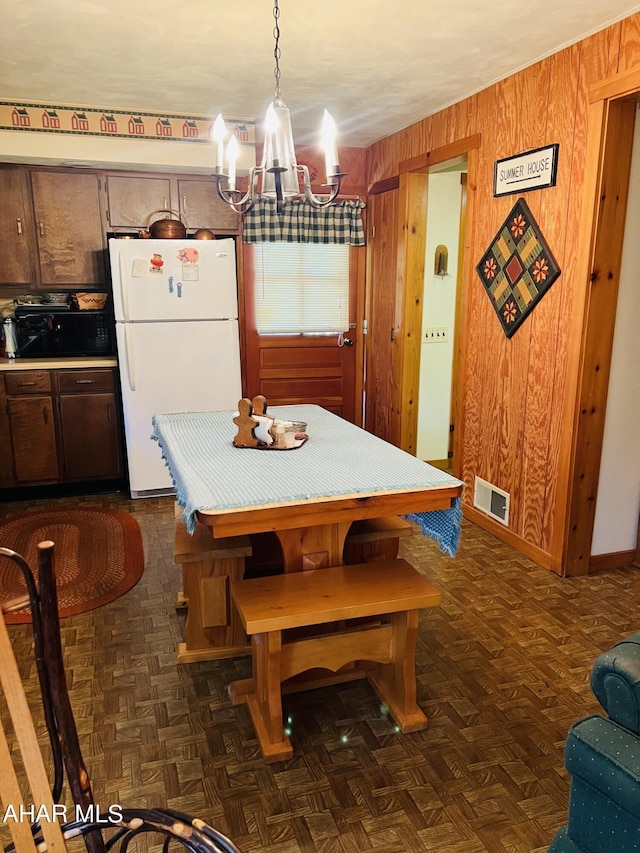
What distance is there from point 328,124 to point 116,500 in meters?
3.02

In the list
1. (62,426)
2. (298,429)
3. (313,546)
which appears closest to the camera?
(313,546)

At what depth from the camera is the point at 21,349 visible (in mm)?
4270

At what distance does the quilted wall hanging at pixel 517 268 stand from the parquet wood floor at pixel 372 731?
4.57 ft

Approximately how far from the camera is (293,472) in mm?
2119

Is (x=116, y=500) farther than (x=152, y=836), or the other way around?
(x=116, y=500)

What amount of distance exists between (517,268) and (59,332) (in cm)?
295

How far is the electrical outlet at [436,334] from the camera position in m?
4.83

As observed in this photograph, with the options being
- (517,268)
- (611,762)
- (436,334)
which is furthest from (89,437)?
(611,762)

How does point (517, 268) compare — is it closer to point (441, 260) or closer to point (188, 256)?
point (441, 260)

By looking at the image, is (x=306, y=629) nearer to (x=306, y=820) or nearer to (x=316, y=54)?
(x=306, y=820)

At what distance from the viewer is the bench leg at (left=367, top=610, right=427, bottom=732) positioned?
2.04 m

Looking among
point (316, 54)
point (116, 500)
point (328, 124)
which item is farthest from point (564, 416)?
point (116, 500)

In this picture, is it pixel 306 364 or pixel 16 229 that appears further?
pixel 306 364

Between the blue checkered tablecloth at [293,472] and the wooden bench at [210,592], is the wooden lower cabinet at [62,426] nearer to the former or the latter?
the blue checkered tablecloth at [293,472]
